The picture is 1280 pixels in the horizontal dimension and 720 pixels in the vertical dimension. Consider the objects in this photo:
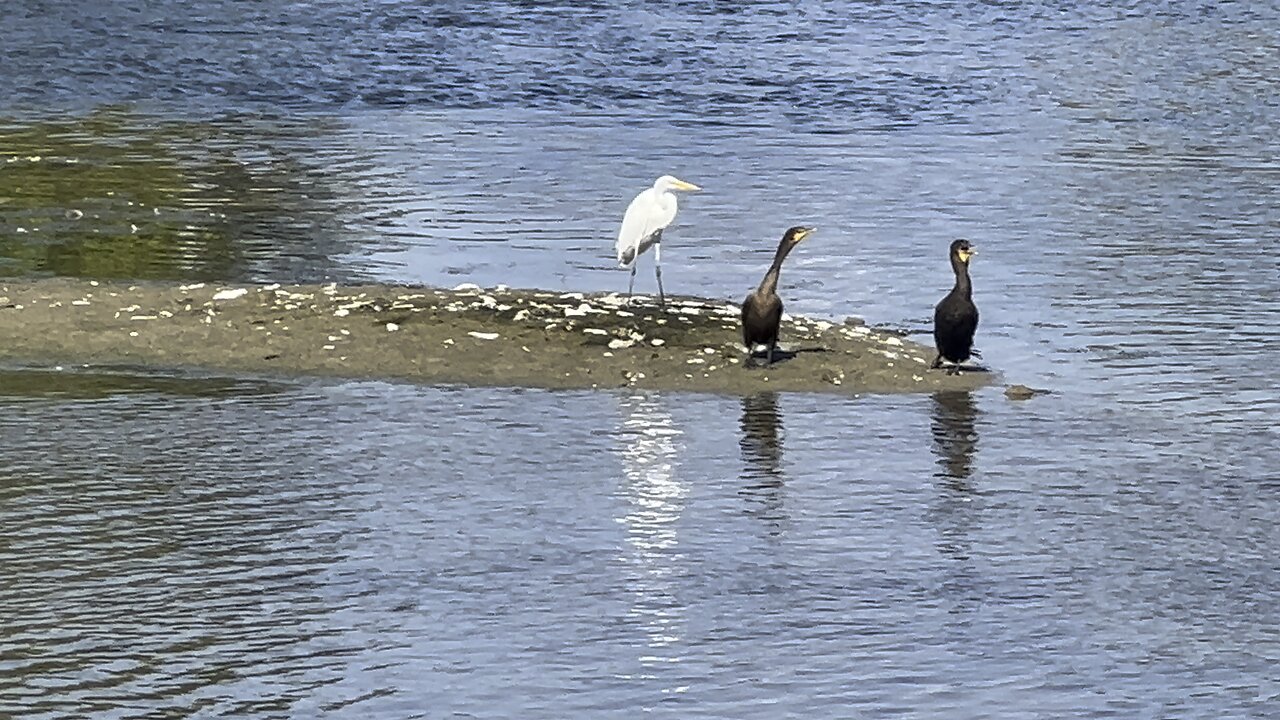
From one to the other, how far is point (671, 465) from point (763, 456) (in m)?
0.58

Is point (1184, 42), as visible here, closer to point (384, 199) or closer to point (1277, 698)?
point (384, 199)

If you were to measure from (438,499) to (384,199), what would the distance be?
11.3 m

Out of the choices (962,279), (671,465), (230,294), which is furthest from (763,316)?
(230,294)

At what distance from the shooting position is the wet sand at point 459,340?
1592 cm

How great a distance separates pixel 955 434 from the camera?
47.3 ft

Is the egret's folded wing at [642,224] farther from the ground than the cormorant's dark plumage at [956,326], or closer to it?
farther from the ground

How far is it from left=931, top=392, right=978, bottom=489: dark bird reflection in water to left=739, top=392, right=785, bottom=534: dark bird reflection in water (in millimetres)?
883

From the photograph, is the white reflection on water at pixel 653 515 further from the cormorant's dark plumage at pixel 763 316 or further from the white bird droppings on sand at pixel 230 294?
the white bird droppings on sand at pixel 230 294

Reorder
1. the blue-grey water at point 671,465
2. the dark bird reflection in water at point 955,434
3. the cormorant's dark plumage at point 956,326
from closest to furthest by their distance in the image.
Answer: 1. the blue-grey water at point 671,465
2. the dark bird reflection in water at point 955,434
3. the cormorant's dark plumage at point 956,326

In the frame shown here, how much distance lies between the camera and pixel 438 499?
12.8m

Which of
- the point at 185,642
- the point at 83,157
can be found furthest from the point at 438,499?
the point at 83,157

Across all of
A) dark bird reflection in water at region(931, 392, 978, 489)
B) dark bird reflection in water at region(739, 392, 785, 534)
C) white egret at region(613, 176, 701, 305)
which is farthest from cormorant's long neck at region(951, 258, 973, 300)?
white egret at region(613, 176, 701, 305)

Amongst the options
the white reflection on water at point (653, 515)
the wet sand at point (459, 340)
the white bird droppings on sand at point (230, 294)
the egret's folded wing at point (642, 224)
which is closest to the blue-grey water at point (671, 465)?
the white reflection on water at point (653, 515)

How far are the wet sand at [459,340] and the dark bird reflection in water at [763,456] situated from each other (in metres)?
0.52
